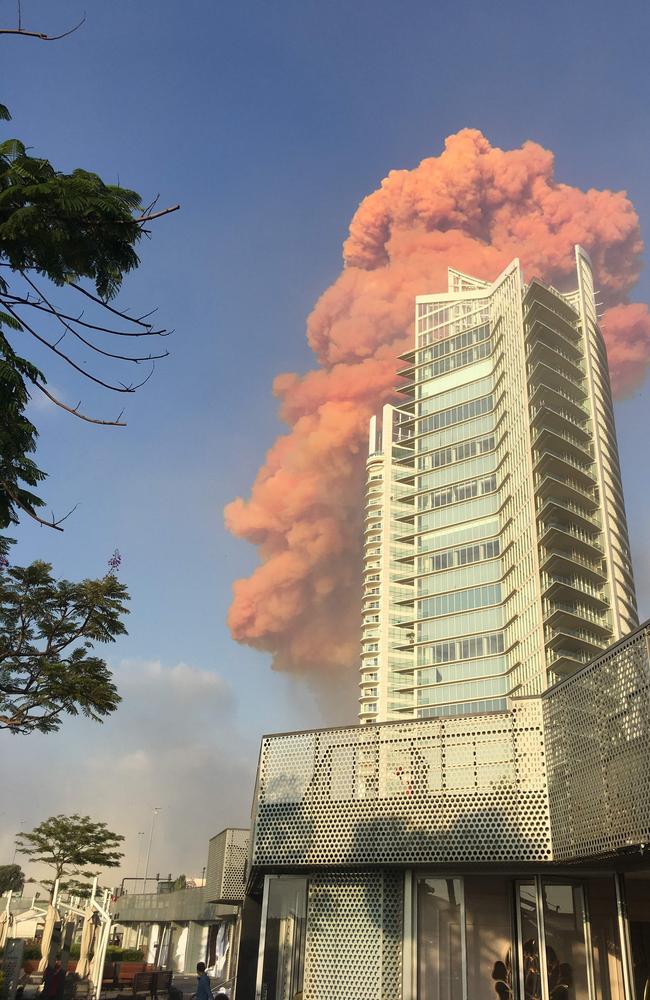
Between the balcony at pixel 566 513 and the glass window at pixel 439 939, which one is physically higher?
the balcony at pixel 566 513

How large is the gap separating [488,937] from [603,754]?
268 inches

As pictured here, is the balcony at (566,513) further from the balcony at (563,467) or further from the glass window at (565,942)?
the glass window at (565,942)

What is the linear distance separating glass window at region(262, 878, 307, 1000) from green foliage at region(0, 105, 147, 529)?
1576 cm

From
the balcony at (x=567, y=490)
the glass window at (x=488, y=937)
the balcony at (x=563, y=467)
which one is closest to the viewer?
the glass window at (x=488, y=937)

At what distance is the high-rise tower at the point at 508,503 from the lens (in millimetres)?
79188

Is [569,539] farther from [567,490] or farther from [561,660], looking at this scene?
[561,660]

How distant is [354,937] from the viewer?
19.7 metres

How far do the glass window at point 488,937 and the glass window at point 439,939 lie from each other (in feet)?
0.81

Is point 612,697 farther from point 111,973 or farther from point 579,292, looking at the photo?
point 579,292

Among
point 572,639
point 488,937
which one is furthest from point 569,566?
point 488,937

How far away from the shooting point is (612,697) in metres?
14.9

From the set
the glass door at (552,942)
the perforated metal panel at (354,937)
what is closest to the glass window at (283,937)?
the perforated metal panel at (354,937)

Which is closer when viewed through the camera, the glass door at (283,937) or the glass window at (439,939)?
the glass window at (439,939)

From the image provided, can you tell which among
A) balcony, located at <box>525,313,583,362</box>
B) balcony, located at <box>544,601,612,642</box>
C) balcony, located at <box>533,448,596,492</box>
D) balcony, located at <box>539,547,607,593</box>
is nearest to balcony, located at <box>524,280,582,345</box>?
balcony, located at <box>525,313,583,362</box>
